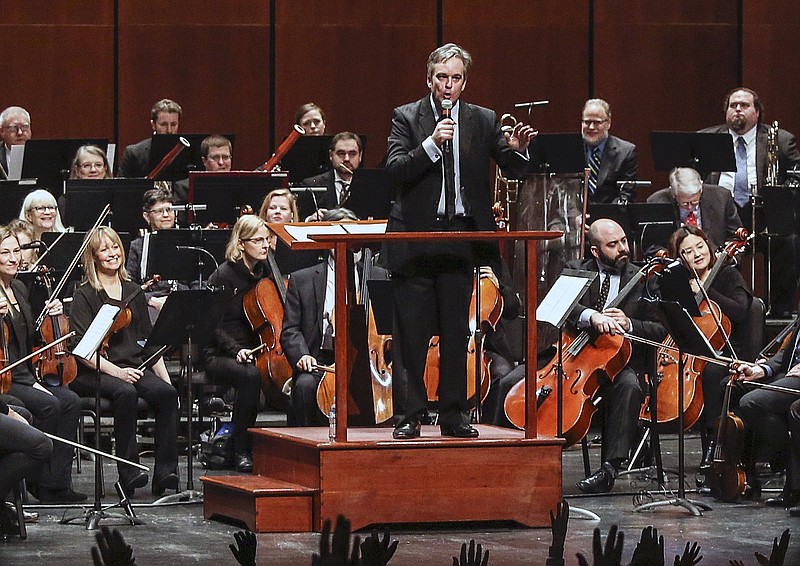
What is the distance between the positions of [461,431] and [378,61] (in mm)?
5987

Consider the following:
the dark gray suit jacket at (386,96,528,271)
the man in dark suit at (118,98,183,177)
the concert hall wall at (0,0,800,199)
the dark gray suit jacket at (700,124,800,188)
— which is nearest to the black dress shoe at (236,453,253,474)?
the dark gray suit jacket at (386,96,528,271)

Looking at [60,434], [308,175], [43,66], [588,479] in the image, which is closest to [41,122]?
[43,66]

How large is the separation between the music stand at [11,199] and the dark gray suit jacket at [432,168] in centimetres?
313

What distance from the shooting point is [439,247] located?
208 inches

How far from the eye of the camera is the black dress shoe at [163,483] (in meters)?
6.22

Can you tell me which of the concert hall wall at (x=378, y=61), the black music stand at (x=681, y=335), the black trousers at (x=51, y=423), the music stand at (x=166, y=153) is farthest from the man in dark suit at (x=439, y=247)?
the concert hall wall at (x=378, y=61)

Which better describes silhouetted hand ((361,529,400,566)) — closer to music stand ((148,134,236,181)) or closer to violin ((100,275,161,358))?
violin ((100,275,161,358))

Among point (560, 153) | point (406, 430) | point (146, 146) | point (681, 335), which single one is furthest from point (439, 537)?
point (146, 146)

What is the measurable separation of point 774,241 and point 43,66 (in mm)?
5253

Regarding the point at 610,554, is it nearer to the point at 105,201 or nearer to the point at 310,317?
the point at 310,317

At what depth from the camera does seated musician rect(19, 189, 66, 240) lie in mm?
7473

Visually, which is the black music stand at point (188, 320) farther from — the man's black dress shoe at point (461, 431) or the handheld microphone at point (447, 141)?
the handheld microphone at point (447, 141)

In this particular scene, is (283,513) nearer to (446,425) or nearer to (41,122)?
(446,425)

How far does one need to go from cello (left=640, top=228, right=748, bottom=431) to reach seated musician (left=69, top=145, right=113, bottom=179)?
3275 millimetres
